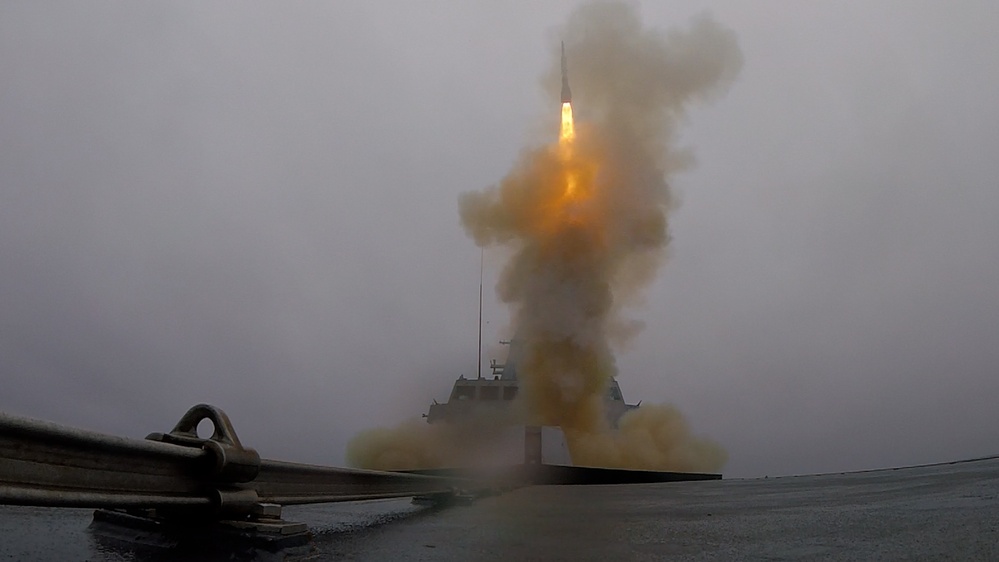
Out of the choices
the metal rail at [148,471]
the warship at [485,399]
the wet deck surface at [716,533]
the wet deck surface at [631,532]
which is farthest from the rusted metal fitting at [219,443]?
the warship at [485,399]

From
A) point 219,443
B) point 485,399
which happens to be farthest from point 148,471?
point 485,399

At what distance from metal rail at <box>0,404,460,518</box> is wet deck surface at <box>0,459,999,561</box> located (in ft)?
1.22

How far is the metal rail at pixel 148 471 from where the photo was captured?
115 inches

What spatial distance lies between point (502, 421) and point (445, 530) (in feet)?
87.8

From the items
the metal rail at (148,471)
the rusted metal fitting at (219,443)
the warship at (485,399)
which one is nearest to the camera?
the metal rail at (148,471)

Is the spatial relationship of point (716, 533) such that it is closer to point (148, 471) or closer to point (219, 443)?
point (219, 443)

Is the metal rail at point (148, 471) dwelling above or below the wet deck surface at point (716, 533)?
above

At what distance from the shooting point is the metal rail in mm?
2930

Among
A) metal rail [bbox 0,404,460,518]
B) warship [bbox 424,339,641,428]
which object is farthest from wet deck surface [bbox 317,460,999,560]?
warship [bbox 424,339,641,428]

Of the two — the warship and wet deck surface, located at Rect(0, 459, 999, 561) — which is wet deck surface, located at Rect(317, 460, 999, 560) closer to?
wet deck surface, located at Rect(0, 459, 999, 561)

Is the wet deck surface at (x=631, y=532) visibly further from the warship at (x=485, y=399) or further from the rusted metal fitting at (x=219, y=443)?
the warship at (x=485, y=399)

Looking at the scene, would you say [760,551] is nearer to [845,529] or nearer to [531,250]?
[845,529]

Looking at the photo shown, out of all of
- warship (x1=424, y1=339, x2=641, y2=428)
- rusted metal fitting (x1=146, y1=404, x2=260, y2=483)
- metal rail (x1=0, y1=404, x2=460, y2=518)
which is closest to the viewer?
metal rail (x1=0, y1=404, x2=460, y2=518)

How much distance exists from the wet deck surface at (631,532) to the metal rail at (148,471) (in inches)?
14.6
